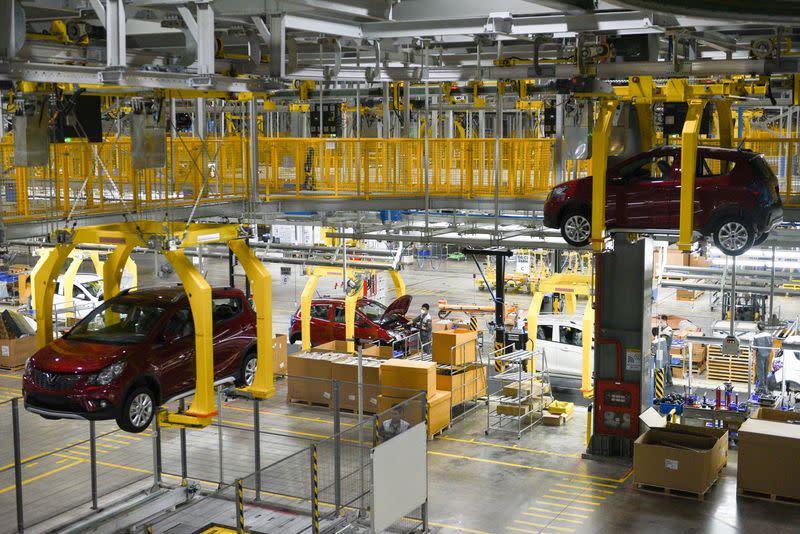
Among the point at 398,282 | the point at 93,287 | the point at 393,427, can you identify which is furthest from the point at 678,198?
the point at 93,287

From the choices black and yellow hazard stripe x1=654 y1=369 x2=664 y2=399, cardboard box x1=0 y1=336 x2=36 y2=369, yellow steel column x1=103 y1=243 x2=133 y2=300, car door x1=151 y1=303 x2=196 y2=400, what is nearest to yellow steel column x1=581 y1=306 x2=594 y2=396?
black and yellow hazard stripe x1=654 y1=369 x2=664 y2=399

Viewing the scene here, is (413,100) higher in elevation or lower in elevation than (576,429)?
higher

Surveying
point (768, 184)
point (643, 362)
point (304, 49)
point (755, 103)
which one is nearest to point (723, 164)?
point (768, 184)

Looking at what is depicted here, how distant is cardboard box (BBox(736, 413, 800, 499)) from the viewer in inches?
544

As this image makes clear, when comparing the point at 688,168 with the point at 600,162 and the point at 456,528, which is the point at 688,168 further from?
the point at 456,528

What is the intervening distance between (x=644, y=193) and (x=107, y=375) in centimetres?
709

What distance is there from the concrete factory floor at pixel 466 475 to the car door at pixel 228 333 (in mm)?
1037

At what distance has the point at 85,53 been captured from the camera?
1141cm

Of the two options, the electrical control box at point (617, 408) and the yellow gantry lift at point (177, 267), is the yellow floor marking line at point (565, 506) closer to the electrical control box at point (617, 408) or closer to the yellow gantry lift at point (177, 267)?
the electrical control box at point (617, 408)

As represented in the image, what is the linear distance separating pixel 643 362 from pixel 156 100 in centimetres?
898

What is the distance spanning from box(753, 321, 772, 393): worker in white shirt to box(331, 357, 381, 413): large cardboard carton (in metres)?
7.13

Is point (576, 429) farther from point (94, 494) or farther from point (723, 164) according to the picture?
point (94, 494)

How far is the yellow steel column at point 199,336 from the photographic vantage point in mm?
11148

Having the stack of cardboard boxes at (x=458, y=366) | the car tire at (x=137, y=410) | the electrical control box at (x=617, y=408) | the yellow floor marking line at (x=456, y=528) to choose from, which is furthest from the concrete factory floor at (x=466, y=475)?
the car tire at (x=137, y=410)
